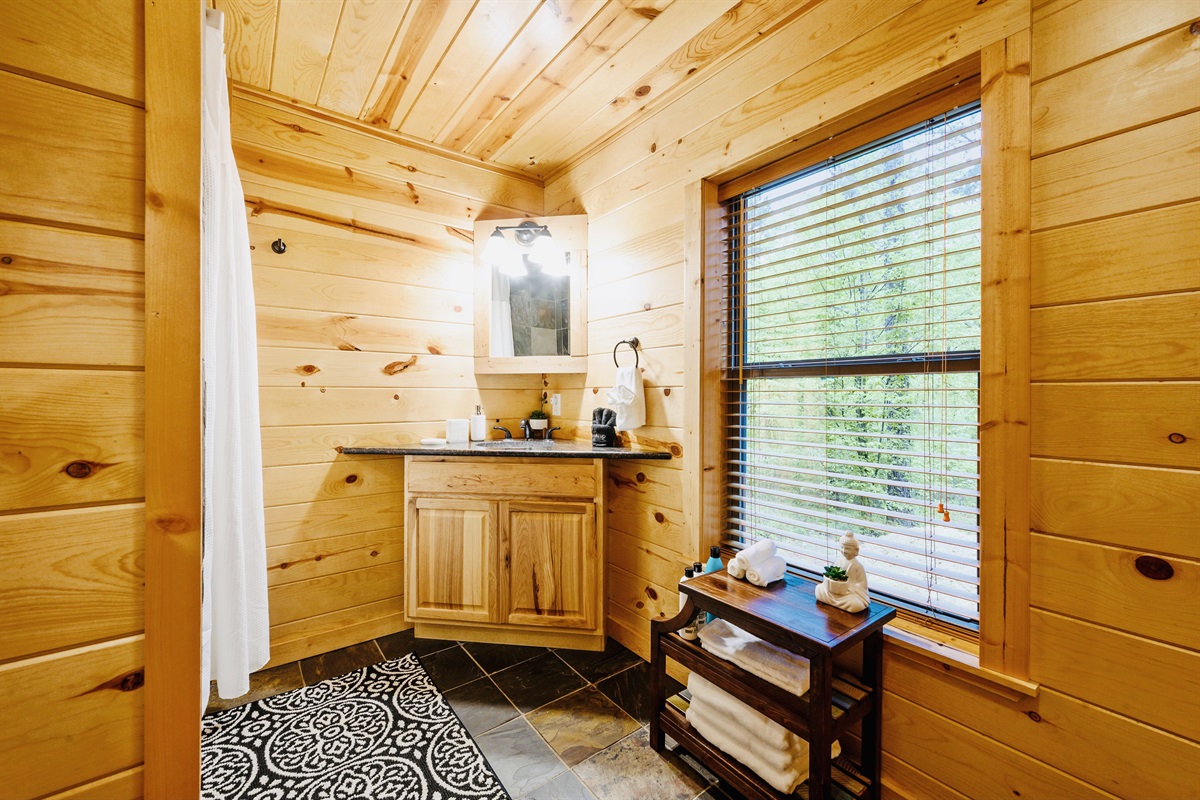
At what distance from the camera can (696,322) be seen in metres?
1.92

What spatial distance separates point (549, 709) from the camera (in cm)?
181

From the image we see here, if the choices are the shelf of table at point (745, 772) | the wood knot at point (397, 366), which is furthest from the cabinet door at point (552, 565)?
the wood knot at point (397, 366)

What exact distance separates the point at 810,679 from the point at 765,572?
351mm

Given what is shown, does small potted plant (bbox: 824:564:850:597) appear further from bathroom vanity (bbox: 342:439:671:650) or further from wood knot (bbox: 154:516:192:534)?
wood knot (bbox: 154:516:192:534)

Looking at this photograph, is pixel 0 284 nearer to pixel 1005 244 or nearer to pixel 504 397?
pixel 1005 244

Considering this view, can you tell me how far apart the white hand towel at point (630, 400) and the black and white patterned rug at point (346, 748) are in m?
1.29

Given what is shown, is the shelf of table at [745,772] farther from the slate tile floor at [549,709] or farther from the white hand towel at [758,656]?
the white hand towel at [758,656]

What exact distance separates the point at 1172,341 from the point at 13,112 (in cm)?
196

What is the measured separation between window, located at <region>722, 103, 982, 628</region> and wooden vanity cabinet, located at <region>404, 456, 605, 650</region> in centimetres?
66

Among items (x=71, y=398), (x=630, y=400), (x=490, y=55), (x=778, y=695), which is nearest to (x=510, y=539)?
(x=630, y=400)

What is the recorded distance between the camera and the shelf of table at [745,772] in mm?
1301

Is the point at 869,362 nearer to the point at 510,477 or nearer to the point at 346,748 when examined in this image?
the point at 510,477

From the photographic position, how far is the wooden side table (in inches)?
47.2

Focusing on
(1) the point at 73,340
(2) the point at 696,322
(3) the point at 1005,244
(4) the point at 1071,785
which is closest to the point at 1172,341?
(3) the point at 1005,244
